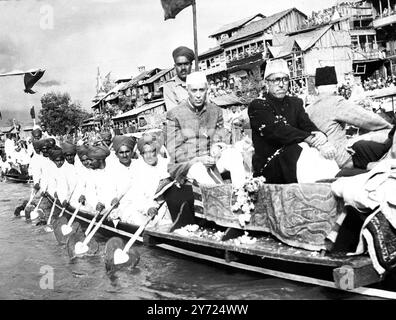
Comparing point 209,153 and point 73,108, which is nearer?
point 209,153

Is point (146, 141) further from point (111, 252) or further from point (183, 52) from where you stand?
point (111, 252)

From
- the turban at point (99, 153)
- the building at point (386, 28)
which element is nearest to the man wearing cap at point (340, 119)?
the turban at point (99, 153)

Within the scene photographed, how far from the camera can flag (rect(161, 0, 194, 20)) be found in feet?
31.4

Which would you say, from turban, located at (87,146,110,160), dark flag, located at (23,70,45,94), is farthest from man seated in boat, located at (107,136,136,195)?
dark flag, located at (23,70,45,94)

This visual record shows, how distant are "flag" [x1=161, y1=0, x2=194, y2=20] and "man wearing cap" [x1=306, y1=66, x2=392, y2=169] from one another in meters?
4.60

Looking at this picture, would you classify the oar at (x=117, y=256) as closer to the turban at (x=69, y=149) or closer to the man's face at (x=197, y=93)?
the man's face at (x=197, y=93)

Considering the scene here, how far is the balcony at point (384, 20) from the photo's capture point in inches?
1332

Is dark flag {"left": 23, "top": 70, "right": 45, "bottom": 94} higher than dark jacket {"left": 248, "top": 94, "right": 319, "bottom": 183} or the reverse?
higher

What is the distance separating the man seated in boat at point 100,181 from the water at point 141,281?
3.22 ft

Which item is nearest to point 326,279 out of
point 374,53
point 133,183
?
point 133,183

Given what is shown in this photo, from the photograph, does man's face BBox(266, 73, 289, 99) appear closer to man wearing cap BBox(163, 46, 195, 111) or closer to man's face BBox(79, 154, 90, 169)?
man wearing cap BBox(163, 46, 195, 111)
